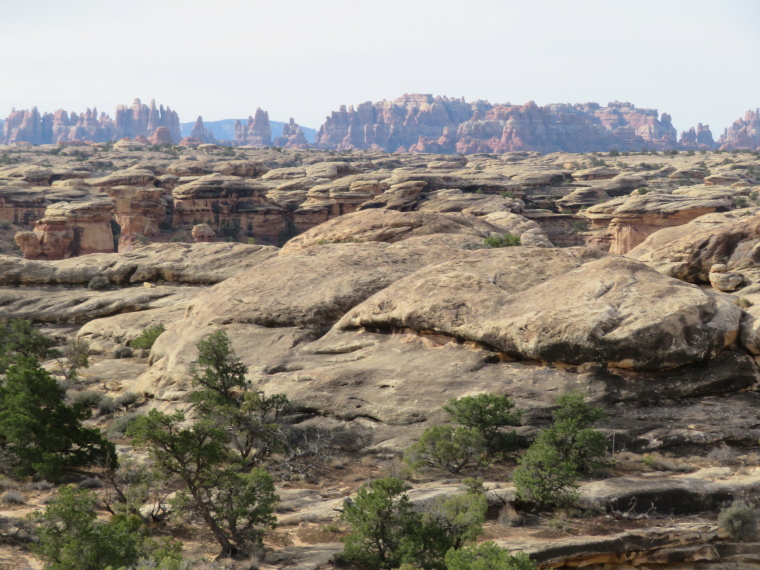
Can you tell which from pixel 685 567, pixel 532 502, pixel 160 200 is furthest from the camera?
pixel 160 200

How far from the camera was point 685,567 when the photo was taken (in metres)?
11.1

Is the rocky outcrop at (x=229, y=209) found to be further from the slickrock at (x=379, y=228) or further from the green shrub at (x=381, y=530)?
the green shrub at (x=381, y=530)

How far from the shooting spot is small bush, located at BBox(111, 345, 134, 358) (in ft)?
85.3

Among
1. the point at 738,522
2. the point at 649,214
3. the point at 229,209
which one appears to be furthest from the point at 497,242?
the point at 229,209

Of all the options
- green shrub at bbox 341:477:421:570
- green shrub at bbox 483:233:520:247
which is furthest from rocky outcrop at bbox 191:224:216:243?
green shrub at bbox 341:477:421:570

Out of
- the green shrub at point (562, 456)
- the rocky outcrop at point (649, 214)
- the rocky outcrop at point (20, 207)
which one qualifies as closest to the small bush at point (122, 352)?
the green shrub at point (562, 456)

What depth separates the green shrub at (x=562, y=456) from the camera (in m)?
12.1

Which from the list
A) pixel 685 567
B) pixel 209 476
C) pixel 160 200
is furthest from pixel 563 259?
pixel 160 200

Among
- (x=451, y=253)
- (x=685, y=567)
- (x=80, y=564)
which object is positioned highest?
(x=451, y=253)

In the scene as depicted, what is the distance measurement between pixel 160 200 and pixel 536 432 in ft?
222

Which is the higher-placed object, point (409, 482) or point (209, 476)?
point (209, 476)

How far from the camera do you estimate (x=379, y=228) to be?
29.3 metres

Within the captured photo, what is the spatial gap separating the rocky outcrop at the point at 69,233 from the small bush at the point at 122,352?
39.8m

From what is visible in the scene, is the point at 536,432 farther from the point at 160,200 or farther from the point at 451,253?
the point at 160,200
